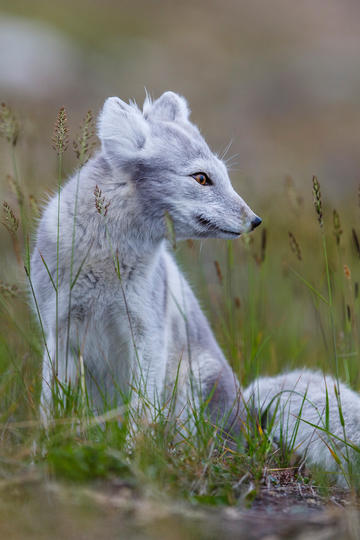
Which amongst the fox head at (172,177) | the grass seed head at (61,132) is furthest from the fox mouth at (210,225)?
the grass seed head at (61,132)

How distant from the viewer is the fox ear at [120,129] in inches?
165

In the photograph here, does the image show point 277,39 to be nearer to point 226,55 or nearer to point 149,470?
point 226,55

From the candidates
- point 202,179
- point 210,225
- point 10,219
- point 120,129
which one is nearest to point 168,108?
point 120,129

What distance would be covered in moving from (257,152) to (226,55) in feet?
35.0

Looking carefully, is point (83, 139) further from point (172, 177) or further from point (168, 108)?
point (168, 108)

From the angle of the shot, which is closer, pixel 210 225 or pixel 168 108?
pixel 210 225

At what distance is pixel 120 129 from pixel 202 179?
2.04 feet

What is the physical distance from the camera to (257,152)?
1723 centimetres

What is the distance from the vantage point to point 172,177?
4.16 m

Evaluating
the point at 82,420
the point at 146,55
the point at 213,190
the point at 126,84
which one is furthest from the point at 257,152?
the point at 82,420

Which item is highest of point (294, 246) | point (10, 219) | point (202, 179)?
point (202, 179)

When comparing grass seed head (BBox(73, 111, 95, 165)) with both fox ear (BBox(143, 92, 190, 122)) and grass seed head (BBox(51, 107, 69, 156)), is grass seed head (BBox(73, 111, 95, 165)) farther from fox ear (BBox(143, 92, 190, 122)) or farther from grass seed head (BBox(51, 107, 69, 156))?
fox ear (BBox(143, 92, 190, 122))

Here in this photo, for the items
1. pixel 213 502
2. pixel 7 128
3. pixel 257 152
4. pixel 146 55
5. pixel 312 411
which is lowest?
pixel 213 502

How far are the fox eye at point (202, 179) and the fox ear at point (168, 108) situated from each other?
0.67 meters
